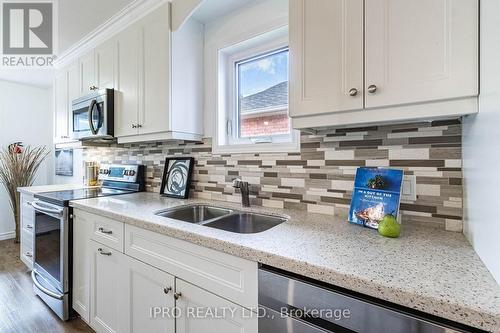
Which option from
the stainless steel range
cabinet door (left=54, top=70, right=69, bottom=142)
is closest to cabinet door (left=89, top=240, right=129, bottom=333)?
the stainless steel range

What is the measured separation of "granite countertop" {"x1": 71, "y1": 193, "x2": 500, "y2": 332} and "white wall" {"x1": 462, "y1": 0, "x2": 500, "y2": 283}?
0.25ft

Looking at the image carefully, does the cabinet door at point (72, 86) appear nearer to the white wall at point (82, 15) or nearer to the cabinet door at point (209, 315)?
the white wall at point (82, 15)

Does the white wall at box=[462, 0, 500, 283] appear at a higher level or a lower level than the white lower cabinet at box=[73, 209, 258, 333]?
higher

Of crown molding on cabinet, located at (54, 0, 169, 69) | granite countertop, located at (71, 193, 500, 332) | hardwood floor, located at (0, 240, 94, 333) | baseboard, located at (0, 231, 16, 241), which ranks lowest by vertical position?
hardwood floor, located at (0, 240, 94, 333)

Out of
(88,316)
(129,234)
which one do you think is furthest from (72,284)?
(129,234)

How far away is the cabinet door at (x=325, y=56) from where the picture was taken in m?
0.94

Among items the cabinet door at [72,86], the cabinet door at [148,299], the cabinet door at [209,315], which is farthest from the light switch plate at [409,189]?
the cabinet door at [72,86]

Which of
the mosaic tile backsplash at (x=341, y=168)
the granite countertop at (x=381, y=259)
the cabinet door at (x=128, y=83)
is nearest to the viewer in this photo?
the granite countertop at (x=381, y=259)

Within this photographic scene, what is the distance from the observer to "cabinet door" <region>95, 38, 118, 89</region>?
2.05 meters

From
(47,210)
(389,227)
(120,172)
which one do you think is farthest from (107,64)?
(389,227)

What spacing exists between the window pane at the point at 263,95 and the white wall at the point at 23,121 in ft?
12.3

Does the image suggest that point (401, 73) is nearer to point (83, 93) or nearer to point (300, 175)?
point (300, 175)

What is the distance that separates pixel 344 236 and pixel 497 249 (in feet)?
1.42

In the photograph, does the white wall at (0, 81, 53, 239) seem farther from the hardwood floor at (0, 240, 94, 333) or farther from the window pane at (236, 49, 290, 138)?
the window pane at (236, 49, 290, 138)
